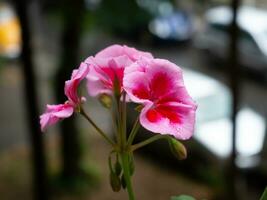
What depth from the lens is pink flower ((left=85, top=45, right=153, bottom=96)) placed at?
0.59m

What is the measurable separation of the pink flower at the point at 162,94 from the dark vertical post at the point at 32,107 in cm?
273

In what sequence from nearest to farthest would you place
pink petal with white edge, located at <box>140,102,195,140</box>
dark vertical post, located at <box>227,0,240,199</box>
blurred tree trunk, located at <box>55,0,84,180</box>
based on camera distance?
pink petal with white edge, located at <box>140,102,195,140</box> → dark vertical post, located at <box>227,0,240,199</box> → blurred tree trunk, located at <box>55,0,84,180</box>

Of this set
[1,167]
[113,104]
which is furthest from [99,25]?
[113,104]

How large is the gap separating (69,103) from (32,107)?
2.84 m

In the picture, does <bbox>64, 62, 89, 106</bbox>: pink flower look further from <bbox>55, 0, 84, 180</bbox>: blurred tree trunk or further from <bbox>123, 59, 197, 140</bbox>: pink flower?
<bbox>55, 0, 84, 180</bbox>: blurred tree trunk

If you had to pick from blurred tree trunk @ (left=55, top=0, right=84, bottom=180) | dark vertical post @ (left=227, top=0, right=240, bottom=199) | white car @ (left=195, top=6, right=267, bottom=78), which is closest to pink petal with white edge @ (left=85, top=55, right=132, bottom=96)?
dark vertical post @ (left=227, top=0, right=240, bottom=199)

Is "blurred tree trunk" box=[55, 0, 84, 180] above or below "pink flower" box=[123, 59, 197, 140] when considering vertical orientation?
below

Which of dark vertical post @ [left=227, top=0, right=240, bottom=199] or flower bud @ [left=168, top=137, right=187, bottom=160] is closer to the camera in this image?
flower bud @ [left=168, top=137, right=187, bottom=160]

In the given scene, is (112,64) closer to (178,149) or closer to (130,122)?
(178,149)

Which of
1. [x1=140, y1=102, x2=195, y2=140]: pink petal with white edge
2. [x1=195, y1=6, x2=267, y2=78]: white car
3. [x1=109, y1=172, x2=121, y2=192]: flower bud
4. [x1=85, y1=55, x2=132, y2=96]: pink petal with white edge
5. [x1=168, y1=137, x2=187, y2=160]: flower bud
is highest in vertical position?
[x1=85, y1=55, x2=132, y2=96]: pink petal with white edge

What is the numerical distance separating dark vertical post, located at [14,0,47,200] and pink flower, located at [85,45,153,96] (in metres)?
2.65

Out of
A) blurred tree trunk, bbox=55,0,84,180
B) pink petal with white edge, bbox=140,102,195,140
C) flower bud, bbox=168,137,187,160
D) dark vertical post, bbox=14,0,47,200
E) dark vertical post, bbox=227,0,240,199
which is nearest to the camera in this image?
pink petal with white edge, bbox=140,102,195,140

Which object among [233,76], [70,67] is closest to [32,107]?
[70,67]

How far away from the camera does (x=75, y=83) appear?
0.59 metres
